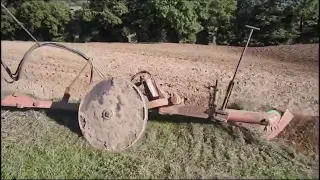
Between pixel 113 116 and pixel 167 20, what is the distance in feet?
48.5

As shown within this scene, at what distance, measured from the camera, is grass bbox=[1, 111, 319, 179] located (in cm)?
517

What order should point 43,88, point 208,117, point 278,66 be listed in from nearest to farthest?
point 208,117 < point 43,88 < point 278,66

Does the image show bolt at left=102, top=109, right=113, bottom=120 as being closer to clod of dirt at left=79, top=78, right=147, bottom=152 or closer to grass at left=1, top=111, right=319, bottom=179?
clod of dirt at left=79, top=78, right=147, bottom=152

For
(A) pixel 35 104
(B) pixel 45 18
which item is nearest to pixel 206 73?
(A) pixel 35 104

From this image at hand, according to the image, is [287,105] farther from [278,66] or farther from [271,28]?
[271,28]

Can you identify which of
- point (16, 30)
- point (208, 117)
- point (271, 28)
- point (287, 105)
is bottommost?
point (16, 30)

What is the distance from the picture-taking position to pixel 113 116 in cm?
579

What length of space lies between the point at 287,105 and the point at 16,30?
1657cm

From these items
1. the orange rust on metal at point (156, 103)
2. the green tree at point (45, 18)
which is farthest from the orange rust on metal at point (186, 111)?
the green tree at point (45, 18)

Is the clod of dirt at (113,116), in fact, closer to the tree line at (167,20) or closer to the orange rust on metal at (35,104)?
the orange rust on metal at (35,104)

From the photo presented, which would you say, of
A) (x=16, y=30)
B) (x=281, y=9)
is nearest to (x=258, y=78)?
(x=281, y=9)

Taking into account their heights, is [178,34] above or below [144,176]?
below

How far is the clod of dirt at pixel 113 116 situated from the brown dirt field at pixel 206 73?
206 cm

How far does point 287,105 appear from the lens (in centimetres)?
741
